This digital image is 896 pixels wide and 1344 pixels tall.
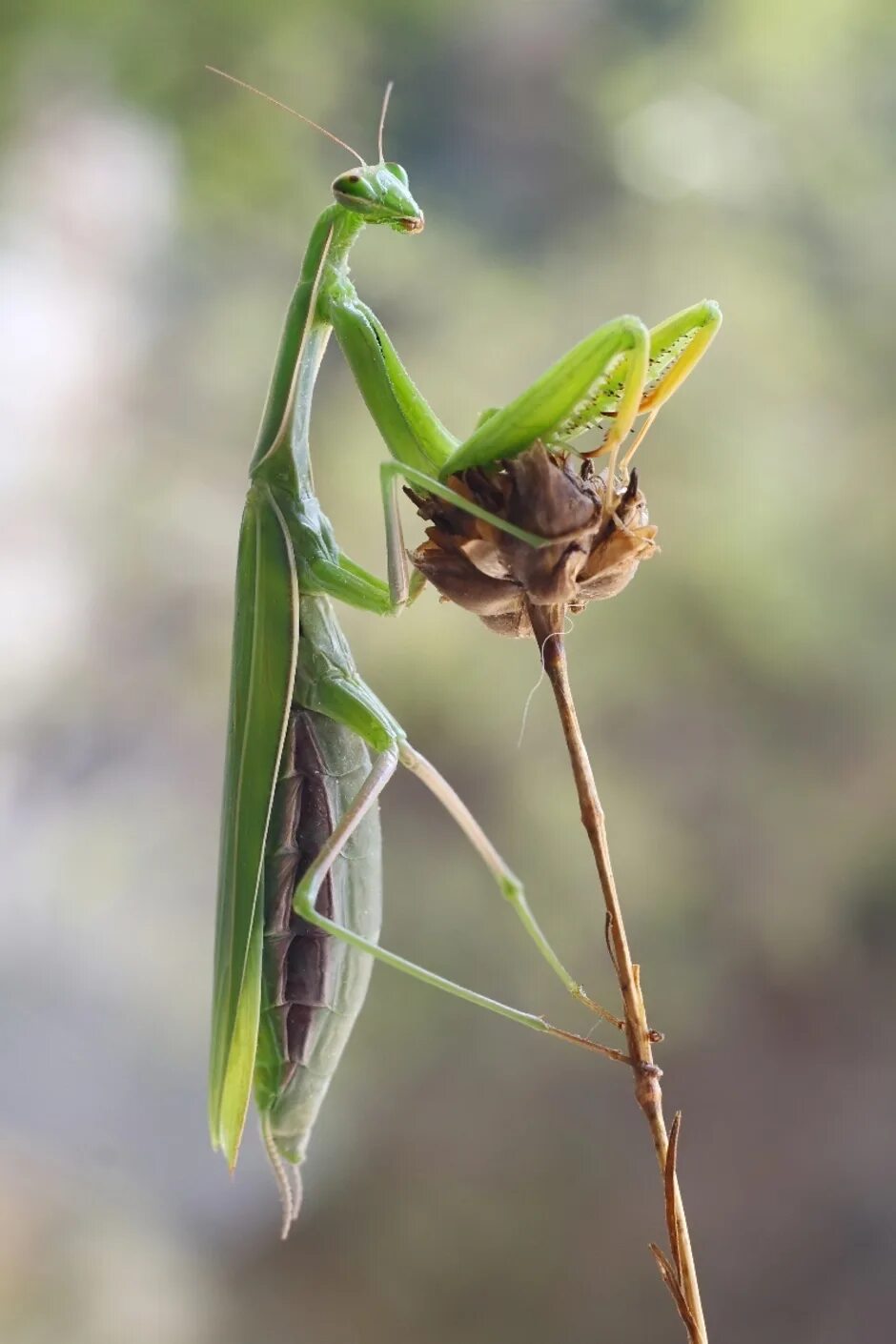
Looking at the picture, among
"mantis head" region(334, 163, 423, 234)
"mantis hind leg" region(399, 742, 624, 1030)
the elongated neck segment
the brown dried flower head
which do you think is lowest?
"mantis hind leg" region(399, 742, 624, 1030)

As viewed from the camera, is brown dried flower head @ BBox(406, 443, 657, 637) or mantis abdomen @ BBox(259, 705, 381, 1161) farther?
mantis abdomen @ BBox(259, 705, 381, 1161)

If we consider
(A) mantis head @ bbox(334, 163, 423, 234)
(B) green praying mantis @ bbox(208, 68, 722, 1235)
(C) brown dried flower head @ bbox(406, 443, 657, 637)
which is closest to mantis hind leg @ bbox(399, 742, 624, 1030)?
(B) green praying mantis @ bbox(208, 68, 722, 1235)

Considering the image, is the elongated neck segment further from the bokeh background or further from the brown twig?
the bokeh background

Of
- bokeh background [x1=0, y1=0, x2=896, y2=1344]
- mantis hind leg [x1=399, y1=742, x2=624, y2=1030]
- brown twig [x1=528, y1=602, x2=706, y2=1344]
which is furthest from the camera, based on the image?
bokeh background [x1=0, y1=0, x2=896, y2=1344]

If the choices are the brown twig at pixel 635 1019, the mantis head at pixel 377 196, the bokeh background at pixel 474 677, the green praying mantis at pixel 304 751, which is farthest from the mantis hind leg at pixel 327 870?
the bokeh background at pixel 474 677

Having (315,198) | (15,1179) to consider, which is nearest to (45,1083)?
(15,1179)

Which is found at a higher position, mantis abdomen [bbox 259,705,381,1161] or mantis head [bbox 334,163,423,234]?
mantis head [bbox 334,163,423,234]
